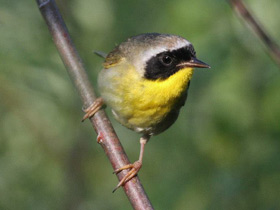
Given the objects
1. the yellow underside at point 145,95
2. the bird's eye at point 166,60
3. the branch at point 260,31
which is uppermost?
the bird's eye at point 166,60

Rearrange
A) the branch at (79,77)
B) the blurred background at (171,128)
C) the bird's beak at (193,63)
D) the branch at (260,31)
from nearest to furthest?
the branch at (260,31) < the branch at (79,77) < the bird's beak at (193,63) < the blurred background at (171,128)

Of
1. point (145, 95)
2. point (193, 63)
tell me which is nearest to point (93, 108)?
point (145, 95)

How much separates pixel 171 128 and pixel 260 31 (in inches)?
106

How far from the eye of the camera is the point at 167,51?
3420 millimetres

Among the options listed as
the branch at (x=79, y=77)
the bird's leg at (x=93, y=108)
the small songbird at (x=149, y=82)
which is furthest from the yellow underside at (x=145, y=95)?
the branch at (x=79, y=77)

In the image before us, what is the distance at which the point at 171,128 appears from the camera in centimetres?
413

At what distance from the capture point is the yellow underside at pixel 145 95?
3.44m

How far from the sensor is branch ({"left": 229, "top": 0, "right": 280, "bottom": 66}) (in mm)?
1438

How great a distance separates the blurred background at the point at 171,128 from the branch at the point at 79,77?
251mm

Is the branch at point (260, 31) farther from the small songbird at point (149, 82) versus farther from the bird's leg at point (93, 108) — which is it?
the bird's leg at point (93, 108)

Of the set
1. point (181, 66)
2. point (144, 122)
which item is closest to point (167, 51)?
point (181, 66)

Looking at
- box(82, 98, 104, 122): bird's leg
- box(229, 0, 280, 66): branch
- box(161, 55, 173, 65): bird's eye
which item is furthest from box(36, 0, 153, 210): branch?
box(229, 0, 280, 66): branch

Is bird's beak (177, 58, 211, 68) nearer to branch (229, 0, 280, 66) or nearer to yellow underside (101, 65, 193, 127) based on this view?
yellow underside (101, 65, 193, 127)

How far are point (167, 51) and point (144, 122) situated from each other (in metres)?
0.55
